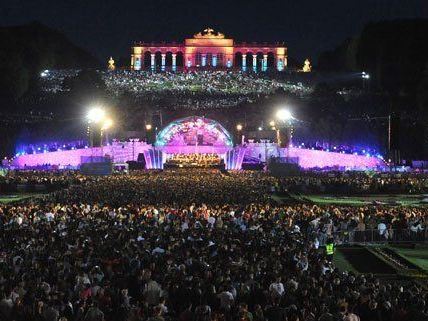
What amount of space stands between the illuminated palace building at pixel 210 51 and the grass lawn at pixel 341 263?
127 meters

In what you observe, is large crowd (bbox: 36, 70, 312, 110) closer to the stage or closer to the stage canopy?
the stage canopy

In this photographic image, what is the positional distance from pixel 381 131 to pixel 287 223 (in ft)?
218

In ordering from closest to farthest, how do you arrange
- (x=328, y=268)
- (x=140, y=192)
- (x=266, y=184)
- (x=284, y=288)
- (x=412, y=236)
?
(x=284, y=288) → (x=328, y=268) → (x=412, y=236) → (x=140, y=192) → (x=266, y=184)

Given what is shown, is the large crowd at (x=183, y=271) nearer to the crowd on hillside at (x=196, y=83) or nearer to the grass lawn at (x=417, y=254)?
the grass lawn at (x=417, y=254)

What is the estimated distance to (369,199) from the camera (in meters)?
45.6

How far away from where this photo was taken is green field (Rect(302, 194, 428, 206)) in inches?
1659

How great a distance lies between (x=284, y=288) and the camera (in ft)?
46.8

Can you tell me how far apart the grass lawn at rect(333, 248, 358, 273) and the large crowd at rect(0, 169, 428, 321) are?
2.31ft

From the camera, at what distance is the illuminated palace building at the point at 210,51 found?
152000 mm

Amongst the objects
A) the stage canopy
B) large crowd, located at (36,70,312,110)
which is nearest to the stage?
the stage canopy

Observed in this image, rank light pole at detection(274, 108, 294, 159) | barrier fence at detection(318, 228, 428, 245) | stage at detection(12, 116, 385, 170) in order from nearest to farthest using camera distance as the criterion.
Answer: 1. barrier fence at detection(318, 228, 428, 245)
2. stage at detection(12, 116, 385, 170)
3. light pole at detection(274, 108, 294, 159)

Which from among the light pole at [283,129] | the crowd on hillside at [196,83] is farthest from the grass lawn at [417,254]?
the crowd on hillside at [196,83]

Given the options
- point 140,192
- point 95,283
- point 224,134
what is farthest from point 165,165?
point 95,283

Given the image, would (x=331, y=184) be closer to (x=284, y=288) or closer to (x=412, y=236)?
(x=412, y=236)
